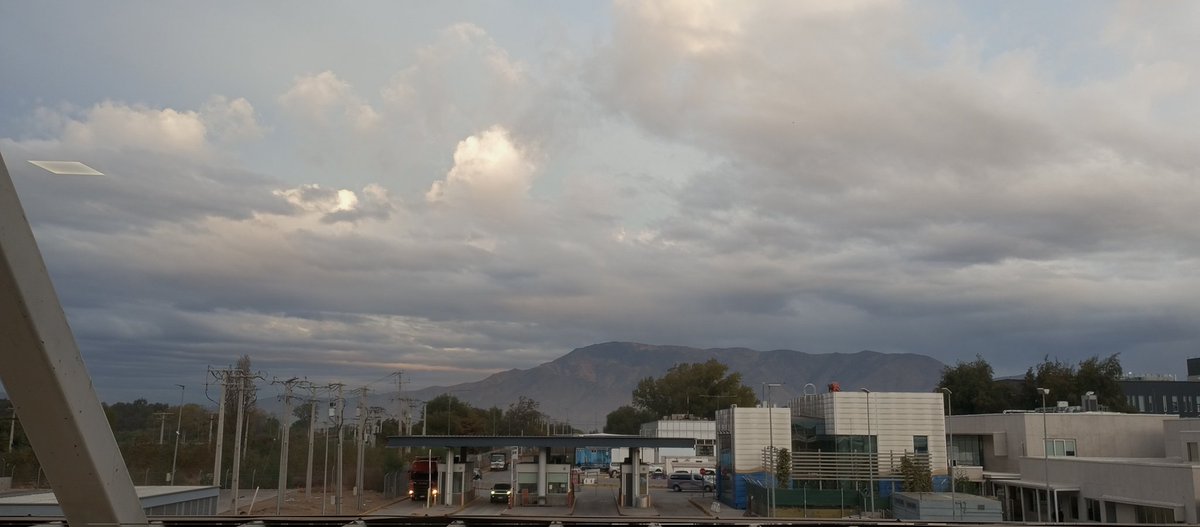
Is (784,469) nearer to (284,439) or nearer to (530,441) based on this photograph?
(530,441)

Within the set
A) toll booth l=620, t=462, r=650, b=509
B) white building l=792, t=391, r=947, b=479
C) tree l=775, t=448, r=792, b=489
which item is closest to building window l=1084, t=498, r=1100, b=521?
white building l=792, t=391, r=947, b=479

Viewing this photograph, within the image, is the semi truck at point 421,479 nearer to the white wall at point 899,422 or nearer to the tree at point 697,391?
the white wall at point 899,422

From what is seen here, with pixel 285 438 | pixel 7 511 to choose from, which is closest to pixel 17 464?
pixel 285 438

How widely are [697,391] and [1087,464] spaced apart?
126m

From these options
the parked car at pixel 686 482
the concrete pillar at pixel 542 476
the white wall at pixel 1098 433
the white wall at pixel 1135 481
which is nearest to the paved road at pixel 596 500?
the concrete pillar at pixel 542 476

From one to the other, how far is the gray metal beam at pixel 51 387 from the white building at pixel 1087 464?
37.8 m

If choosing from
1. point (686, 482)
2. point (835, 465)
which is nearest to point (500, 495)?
point (686, 482)

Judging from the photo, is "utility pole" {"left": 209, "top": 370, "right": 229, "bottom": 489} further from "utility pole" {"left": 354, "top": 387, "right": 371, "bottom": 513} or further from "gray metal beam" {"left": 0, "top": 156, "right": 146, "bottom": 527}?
"gray metal beam" {"left": 0, "top": 156, "right": 146, "bottom": 527}

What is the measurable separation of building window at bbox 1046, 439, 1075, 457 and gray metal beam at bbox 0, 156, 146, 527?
5927cm

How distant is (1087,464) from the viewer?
43844 mm

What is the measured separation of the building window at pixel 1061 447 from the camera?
189ft

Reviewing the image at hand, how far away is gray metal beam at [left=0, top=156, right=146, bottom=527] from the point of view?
7.83m

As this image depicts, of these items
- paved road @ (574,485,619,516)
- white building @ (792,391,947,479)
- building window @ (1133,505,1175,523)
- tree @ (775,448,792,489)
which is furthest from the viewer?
white building @ (792,391,947,479)

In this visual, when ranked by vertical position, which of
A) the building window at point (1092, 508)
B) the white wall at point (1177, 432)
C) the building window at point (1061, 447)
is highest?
the white wall at point (1177, 432)
